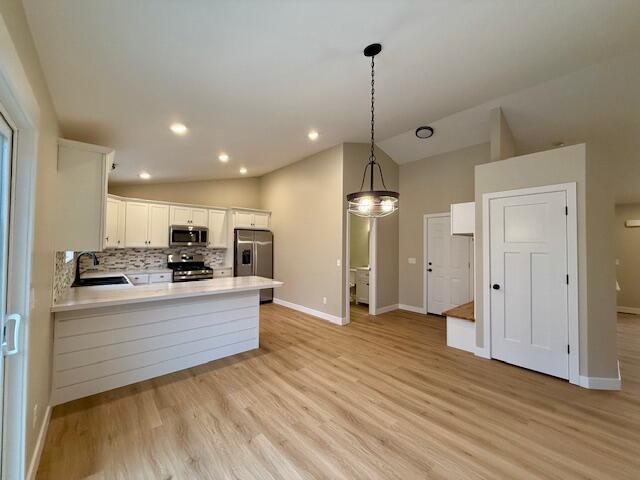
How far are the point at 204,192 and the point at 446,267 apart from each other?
218 inches

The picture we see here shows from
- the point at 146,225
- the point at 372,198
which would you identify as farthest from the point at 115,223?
the point at 372,198

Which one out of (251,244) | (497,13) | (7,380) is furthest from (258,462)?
(251,244)

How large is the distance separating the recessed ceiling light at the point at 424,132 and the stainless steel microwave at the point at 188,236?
4.64 metres

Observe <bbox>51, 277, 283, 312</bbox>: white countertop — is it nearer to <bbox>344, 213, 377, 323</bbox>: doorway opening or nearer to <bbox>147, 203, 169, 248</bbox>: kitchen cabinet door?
<bbox>344, 213, 377, 323</bbox>: doorway opening

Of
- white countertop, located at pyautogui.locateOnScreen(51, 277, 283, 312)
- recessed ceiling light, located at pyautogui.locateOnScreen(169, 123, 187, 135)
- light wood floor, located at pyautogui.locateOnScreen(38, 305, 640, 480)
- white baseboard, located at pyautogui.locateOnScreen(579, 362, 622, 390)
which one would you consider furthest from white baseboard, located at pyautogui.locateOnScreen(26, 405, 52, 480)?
white baseboard, located at pyautogui.locateOnScreen(579, 362, 622, 390)

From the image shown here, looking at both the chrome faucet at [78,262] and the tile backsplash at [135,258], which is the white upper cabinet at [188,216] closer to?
the tile backsplash at [135,258]

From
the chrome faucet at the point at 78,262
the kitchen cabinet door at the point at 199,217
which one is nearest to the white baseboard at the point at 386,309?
the kitchen cabinet door at the point at 199,217

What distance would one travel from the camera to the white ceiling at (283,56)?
69.2 inches

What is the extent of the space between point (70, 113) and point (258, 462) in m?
3.39

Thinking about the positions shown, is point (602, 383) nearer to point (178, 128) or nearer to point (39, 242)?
point (39, 242)

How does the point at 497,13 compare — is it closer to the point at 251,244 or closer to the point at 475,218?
the point at 475,218

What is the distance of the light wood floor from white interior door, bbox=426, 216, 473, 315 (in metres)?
1.95

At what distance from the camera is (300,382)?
275 centimetres

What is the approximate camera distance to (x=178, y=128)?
10.6 feet
